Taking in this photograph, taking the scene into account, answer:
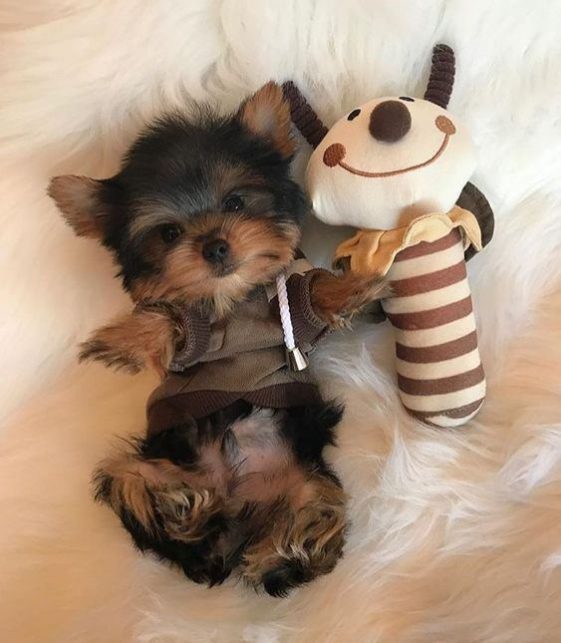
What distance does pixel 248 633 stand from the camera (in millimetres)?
1013

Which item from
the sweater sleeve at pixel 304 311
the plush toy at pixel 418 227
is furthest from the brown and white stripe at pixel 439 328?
the sweater sleeve at pixel 304 311

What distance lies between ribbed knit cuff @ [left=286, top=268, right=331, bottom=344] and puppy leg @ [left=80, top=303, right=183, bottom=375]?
146mm

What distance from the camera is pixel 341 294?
105cm

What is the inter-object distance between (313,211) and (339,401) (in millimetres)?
255

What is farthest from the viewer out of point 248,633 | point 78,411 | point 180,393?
point 78,411

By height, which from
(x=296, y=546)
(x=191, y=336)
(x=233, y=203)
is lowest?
(x=296, y=546)

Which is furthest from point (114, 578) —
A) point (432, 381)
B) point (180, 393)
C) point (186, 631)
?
point (432, 381)

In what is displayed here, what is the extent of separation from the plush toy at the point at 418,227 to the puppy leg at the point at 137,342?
25cm

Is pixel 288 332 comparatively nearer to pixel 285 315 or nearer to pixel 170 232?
pixel 285 315

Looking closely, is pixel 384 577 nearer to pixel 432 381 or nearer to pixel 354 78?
pixel 432 381

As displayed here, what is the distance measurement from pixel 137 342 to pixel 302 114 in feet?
1.31

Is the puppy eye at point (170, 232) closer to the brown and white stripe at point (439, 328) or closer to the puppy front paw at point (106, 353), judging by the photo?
the puppy front paw at point (106, 353)

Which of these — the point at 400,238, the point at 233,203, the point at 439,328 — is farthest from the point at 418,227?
the point at 233,203

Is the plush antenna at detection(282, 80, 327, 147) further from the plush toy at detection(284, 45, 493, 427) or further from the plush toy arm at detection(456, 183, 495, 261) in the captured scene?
the plush toy arm at detection(456, 183, 495, 261)
